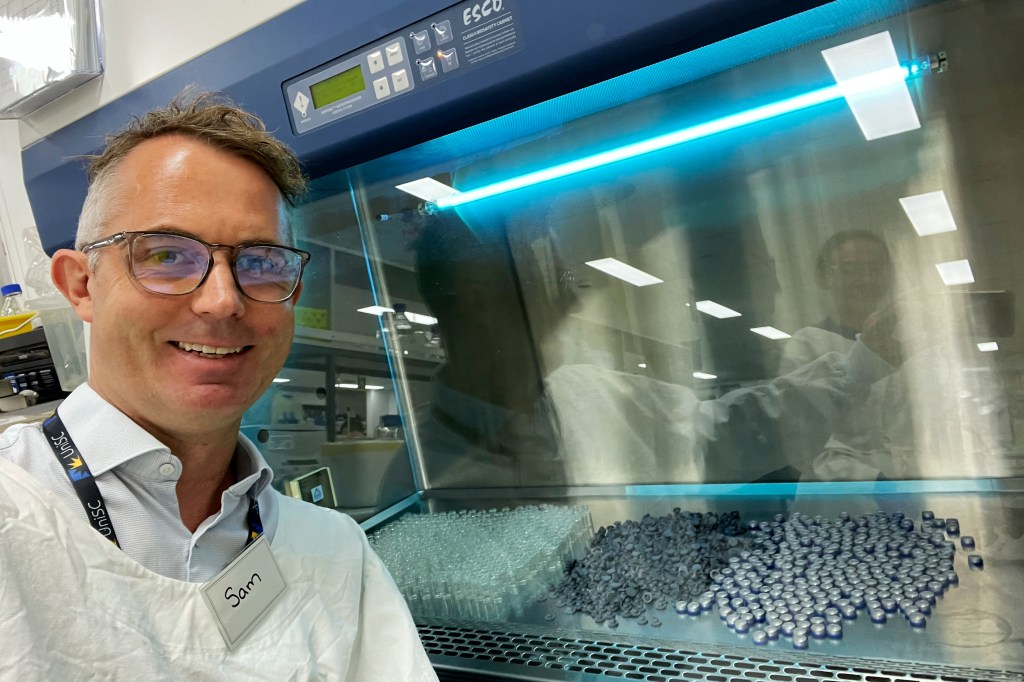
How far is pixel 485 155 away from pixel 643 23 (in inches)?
19.2

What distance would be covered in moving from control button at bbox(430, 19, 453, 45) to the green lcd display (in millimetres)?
146

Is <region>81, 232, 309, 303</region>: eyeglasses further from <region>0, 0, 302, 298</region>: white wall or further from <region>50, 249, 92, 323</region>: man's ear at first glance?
<region>0, 0, 302, 298</region>: white wall

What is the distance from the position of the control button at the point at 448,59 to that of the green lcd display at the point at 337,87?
15 centimetres

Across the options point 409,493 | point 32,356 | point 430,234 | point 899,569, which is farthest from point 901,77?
point 32,356

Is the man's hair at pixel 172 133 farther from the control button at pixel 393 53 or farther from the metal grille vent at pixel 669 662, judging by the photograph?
the metal grille vent at pixel 669 662

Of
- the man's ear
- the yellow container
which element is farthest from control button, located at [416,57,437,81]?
the yellow container

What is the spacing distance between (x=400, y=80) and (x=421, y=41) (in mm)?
66

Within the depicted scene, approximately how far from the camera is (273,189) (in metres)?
0.92

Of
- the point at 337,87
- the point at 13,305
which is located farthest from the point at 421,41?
the point at 13,305

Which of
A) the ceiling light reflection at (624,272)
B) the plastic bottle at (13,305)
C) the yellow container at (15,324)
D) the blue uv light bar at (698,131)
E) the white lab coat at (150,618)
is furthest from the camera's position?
the plastic bottle at (13,305)

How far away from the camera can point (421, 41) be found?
1.00 metres

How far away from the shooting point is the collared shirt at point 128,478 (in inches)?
31.4

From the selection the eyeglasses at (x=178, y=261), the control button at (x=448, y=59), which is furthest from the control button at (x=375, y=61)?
the eyeglasses at (x=178, y=261)

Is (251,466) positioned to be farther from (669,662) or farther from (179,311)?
(669,662)
